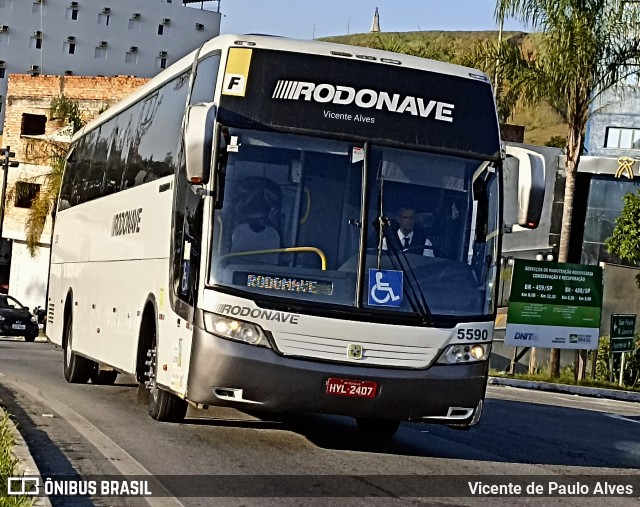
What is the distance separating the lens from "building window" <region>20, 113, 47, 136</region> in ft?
241

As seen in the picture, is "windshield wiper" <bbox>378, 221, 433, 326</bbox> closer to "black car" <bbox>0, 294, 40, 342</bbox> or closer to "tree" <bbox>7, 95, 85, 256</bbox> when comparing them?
"black car" <bbox>0, 294, 40, 342</bbox>

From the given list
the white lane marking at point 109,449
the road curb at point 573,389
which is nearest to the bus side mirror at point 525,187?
the white lane marking at point 109,449

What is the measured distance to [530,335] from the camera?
3116 cm

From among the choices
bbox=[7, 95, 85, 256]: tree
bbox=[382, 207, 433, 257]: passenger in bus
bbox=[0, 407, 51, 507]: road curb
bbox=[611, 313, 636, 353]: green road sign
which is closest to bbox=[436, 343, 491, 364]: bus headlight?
bbox=[382, 207, 433, 257]: passenger in bus

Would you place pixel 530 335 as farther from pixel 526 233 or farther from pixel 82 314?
pixel 526 233

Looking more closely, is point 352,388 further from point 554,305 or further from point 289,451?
point 554,305

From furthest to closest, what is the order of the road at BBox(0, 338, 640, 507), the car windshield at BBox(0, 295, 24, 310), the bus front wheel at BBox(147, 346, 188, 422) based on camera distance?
the car windshield at BBox(0, 295, 24, 310), the bus front wheel at BBox(147, 346, 188, 422), the road at BBox(0, 338, 640, 507)

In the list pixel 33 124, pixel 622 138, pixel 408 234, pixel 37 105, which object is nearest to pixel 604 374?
pixel 622 138

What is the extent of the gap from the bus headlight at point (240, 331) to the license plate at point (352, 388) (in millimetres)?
646

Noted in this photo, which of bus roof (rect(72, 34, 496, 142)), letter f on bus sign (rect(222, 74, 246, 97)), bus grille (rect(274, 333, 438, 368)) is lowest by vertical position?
bus grille (rect(274, 333, 438, 368))

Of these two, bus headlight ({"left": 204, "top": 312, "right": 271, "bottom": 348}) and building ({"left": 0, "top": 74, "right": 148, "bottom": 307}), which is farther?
building ({"left": 0, "top": 74, "right": 148, "bottom": 307})

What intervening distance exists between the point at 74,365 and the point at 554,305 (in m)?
14.8

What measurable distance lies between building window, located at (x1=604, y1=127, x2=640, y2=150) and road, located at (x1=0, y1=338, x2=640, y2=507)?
31.3 meters

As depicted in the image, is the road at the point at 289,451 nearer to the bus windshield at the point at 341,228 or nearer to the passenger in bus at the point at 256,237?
the bus windshield at the point at 341,228
